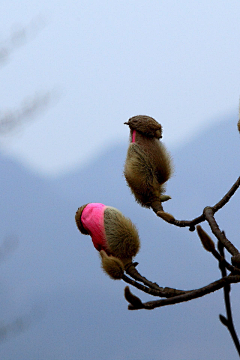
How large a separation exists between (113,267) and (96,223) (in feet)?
0.33

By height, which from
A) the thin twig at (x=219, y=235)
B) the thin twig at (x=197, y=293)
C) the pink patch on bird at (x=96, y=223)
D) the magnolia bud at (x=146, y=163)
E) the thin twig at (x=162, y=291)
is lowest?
the thin twig at (x=197, y=293)

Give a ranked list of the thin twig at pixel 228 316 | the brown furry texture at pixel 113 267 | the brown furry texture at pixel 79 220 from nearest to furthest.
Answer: the thin twig at pixel 228 316 < the brown furry texture at pixel 113 267 < the brown furry texture at pixel 79 220

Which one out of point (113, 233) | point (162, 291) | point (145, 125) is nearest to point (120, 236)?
Answer: point (113, 233)

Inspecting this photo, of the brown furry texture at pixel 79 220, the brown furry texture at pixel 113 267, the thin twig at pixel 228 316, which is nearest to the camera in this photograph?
the thin twig at pixel 228 316

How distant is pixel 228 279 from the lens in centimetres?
64

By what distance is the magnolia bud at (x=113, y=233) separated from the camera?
2.71ft

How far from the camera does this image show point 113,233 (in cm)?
83

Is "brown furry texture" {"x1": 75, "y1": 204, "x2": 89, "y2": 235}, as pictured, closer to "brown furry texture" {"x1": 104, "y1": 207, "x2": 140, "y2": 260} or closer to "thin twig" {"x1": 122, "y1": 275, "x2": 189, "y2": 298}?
"brown furry texture" {"x1": 104, "y1": 207, "x2": 140, "y2": 260}

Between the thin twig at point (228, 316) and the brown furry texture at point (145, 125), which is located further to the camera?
the brown furry texture at point (145, 125)

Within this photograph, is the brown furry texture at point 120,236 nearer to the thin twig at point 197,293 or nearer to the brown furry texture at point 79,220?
the brown furry texture at point 79,220

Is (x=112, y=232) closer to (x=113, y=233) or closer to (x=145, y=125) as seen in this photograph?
(x=113, y=233)

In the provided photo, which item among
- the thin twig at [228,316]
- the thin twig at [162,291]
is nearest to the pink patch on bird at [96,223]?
the thin twig at [162,291]

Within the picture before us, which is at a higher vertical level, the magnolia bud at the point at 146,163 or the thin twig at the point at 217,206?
the magnolia bud at the point at 146,163

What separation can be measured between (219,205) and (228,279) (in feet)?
0.67
